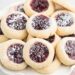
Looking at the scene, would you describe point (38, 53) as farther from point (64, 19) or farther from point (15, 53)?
point (64, 19)

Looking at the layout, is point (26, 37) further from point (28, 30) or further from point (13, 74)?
point (13, 74)

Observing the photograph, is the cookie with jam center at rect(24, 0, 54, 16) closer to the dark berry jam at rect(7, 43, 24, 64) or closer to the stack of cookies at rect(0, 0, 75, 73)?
the stack of cookies at rect(0, 0, 75, 73)

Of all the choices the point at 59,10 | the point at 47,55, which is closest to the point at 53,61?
the point at 47,55

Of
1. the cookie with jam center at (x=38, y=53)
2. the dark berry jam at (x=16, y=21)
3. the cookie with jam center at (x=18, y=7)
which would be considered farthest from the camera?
the cookie with jam center at (x=18, y=7)

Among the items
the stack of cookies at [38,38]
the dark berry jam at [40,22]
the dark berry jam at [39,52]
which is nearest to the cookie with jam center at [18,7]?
the stack of cookies at [38,38]

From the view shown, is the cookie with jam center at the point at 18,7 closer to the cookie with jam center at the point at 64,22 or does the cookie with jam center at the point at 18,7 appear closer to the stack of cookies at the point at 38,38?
the stack of cookies at the point at 38,38

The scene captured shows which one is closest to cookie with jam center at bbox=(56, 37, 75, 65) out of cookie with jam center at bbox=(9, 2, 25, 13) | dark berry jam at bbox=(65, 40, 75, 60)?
dark berry jam at bbox=(65, 40, 75, 60)

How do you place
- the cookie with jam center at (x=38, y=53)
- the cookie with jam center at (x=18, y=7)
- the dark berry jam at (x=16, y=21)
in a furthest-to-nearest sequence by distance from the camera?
1. the cookie with jam center at (x=18, y=7)
2. the dark berry jam at (x=16, y=21)
3. the cookie with jam center at (x=38, y=53)
